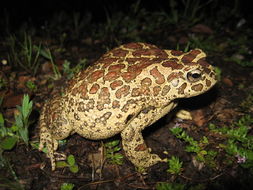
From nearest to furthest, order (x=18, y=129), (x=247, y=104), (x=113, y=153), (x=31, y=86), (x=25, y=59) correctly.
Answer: (x=18, y=129) → (x=113, y=153) → (x=247, y=104) → (x=31, y=86) → (x=25, y=59)

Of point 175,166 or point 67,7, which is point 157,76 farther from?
point 67,7

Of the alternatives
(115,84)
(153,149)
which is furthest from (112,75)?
(153,149)

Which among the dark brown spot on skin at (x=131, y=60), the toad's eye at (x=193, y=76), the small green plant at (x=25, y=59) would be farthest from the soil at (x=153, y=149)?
the dark brown spot on skin at (x=131, y=60)

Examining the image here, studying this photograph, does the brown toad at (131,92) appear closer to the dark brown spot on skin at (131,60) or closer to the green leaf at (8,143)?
the dark brown spot on skin at (131,60)

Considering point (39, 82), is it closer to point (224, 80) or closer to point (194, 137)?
point (194, 137)

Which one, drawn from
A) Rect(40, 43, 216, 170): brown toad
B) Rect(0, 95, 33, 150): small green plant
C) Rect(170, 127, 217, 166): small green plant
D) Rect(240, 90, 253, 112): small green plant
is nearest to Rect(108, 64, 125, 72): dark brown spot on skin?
Rect(40, 43, 216, 170): brown toad

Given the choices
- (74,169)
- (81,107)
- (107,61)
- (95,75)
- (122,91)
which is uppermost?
(107,61)

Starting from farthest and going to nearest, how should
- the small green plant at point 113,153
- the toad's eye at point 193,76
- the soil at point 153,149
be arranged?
the small green plant at point 113,153
the soil at point 153,149
the toad's eye at point 193,76

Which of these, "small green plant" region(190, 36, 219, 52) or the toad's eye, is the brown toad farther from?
"small green plant" region(190, 36, 219, 52)
